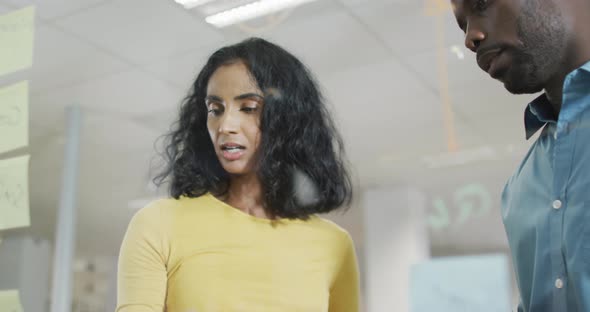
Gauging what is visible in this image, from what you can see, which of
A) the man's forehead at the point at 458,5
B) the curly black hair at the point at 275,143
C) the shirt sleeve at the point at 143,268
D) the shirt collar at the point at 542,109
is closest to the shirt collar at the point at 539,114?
the shirt collar at the point at 542,109

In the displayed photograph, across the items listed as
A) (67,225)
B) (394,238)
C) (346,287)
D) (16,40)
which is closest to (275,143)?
(346,287)

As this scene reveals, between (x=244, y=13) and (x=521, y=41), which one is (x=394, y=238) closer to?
(x=244, y=13)

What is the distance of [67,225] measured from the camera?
3.87 ft

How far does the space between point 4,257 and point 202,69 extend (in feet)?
1.44

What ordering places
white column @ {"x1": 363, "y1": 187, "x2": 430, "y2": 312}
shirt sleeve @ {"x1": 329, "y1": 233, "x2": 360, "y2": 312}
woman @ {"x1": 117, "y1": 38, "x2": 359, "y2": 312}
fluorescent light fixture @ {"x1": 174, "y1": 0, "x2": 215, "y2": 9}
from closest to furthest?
woman @ {"x1": 117, "y1": 38, "x2": 359, "y2": 312}, shirt sleeve @ {"x1": 329, "y1": 233, "x2": 360, "y2": 312}, fluorescent light fixture @ {"x1": 174, "y1": 0, "x2": 215, "y2": 9}, white column @ {"x1": 363, "y1": 187, "x2": 430, "y2": 312}

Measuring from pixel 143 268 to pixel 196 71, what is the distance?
1.18 feet

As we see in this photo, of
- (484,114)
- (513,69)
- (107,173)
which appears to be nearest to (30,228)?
(107,173)

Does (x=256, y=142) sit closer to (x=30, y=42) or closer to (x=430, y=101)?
(x=30, y=42)

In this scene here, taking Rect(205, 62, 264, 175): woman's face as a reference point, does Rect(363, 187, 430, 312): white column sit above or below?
below

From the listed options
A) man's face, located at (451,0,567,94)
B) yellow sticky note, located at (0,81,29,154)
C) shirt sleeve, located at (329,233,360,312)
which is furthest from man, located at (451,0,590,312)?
yellow sticky note, located at (0,81,29,154)

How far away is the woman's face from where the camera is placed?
2.52ft

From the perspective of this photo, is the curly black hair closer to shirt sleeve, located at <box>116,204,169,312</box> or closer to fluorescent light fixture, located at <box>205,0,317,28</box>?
shirt sleeve, located at <box>116,204,169,312</box>

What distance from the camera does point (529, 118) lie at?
2.65ft

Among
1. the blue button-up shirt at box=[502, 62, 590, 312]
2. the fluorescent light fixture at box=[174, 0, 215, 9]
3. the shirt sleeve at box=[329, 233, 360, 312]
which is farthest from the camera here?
the fluorescent light fixture at box=[174, 0, 215, 9]
